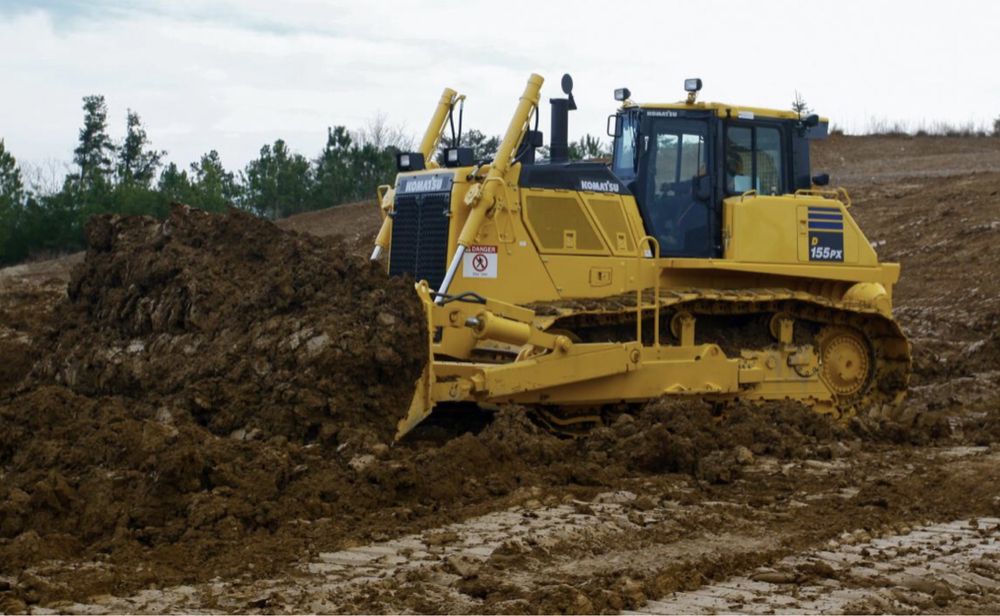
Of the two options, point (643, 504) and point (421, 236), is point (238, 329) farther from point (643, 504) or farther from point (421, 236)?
point (643, 504)

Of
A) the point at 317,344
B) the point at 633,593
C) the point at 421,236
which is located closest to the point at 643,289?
the point at 421,236

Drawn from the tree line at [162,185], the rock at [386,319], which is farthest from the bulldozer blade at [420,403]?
the tree line at [162,185]

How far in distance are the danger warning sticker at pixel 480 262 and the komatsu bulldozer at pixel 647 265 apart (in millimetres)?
12

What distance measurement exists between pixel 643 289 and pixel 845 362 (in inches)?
89.2

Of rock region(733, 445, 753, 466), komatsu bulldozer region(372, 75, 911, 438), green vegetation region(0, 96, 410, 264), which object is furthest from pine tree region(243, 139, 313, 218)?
rock region(733, 445, 753, 466)

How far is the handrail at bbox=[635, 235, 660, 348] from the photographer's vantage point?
1191 centimetres

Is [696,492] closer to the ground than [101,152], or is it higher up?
closer to the ground

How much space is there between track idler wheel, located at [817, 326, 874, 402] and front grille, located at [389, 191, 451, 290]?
3707 mm

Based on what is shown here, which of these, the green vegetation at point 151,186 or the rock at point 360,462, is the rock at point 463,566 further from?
the green vegetation at point 151,186

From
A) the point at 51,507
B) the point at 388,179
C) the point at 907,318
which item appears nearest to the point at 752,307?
the point at 51,507

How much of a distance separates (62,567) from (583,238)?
6222mm

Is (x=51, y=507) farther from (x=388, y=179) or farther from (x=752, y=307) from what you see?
(x=388, y=179)

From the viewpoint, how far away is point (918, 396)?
15.5 metres

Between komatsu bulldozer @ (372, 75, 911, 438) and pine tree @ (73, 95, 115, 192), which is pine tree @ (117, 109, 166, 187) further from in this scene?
komatsu bulldozer @ (372, 75, 911, 438)
